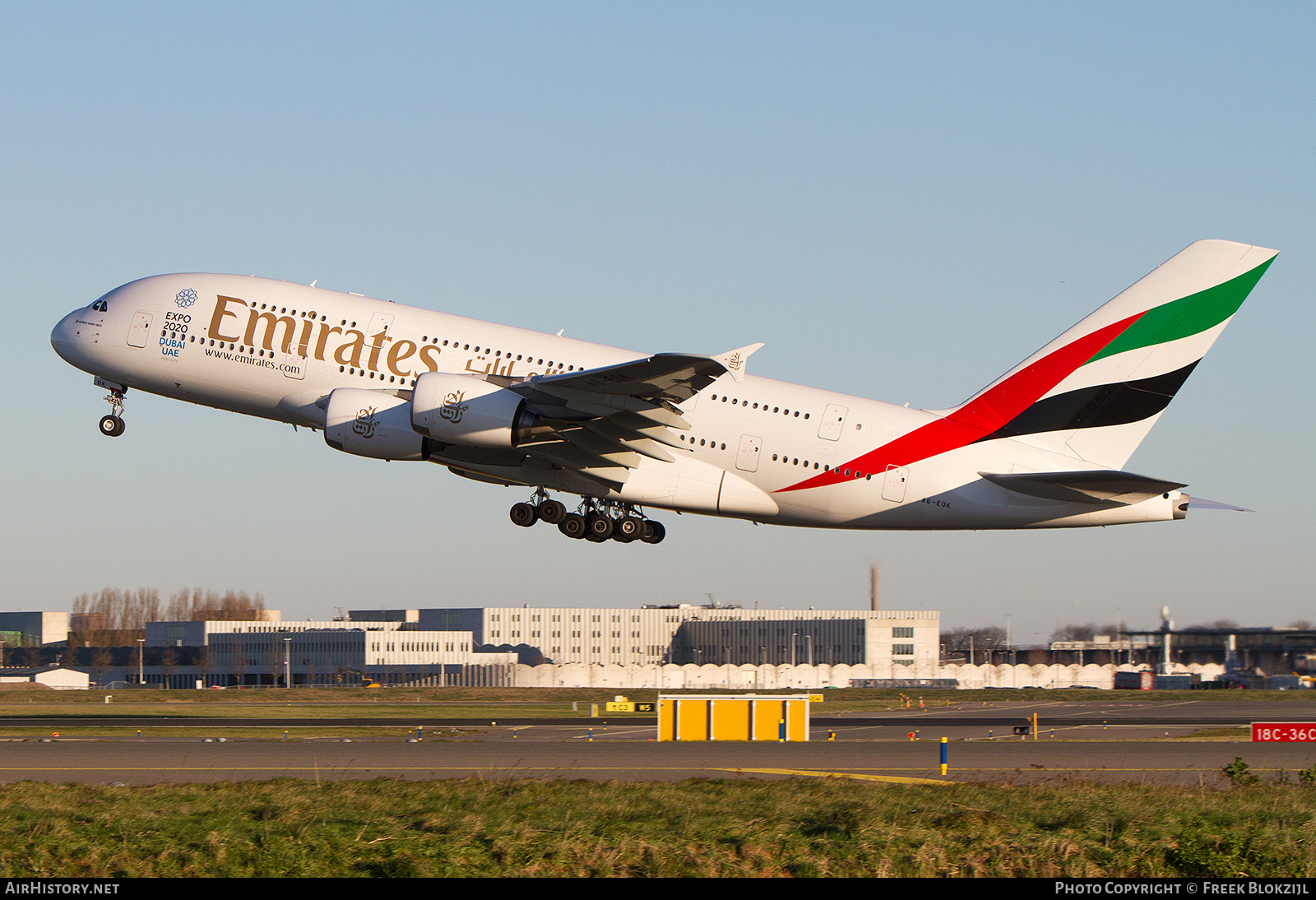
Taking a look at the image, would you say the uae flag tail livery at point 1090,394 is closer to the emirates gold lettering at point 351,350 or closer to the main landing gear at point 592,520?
the main landing gear at point 592,520

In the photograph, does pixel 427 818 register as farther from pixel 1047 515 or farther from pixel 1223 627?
pixel 1223 627

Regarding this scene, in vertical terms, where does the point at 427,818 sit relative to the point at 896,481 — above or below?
below

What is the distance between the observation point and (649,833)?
19141mm

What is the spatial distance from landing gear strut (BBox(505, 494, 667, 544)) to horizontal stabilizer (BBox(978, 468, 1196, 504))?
10323 millimetres

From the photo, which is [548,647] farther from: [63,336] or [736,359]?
[736,359]

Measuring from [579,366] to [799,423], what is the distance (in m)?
6.30

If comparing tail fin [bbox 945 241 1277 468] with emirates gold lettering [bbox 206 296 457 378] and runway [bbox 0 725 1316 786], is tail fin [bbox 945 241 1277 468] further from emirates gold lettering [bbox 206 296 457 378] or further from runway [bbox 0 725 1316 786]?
emirates gold lettering [bbox 206 296 457 378]

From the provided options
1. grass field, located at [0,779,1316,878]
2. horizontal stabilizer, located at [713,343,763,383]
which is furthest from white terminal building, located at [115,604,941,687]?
grass field, located at [0,779,1316,878]

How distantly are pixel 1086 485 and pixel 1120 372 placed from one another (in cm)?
425

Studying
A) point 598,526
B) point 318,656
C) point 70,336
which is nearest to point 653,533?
point 598,526

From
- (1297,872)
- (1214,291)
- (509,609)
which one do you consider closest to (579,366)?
(1214,291)

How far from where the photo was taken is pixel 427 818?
65.6ft

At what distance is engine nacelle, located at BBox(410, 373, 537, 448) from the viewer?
1384 inches

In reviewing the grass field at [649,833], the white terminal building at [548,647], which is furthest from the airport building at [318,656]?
the grass field at [649,833]
